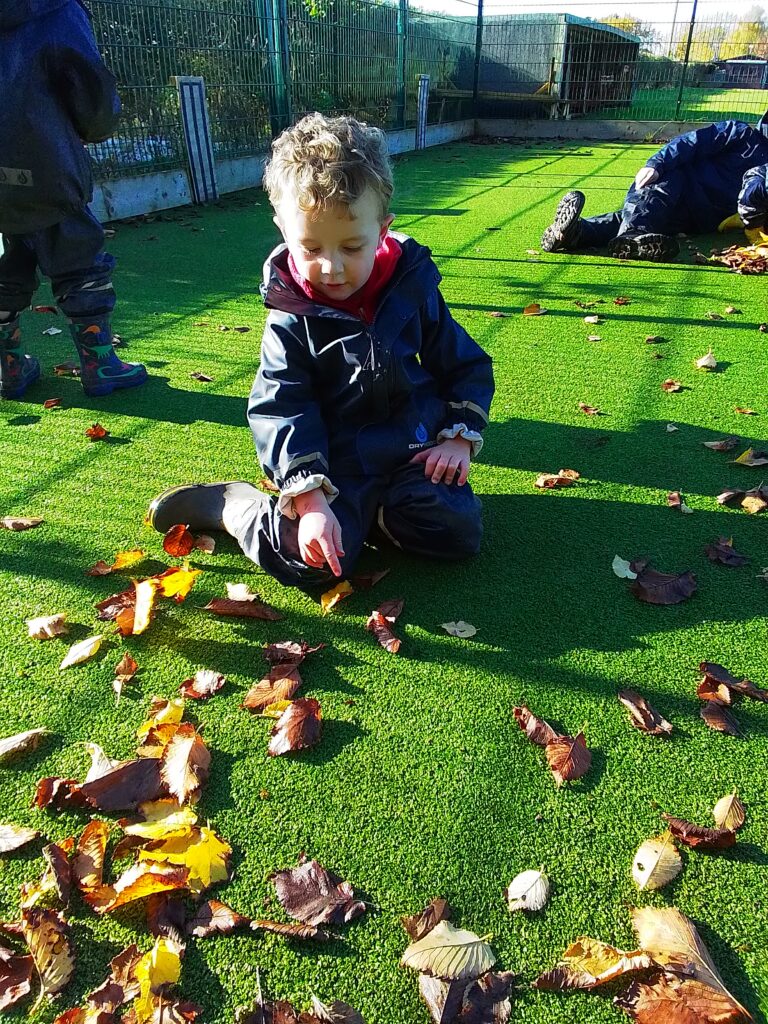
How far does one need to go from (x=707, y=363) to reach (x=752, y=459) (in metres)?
1.25

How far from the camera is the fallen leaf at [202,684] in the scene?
208cm

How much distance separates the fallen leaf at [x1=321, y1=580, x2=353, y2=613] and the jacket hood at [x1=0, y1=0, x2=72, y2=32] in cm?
262

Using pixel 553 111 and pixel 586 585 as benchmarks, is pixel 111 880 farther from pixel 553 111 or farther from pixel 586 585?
pixel 553 111

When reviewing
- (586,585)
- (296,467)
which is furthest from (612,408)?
(296,467)

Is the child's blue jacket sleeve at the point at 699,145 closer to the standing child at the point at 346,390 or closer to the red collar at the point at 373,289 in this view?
the standing child at the point at 346,390

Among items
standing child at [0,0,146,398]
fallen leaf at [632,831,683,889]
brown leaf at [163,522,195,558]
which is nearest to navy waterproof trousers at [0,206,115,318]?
standing child at [0,0,146,398]

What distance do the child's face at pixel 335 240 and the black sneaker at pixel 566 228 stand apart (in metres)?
4.82

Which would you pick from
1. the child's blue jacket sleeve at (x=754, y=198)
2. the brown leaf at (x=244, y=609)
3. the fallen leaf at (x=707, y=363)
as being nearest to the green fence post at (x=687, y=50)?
the child's blue jacket sleeve at (x=754, y=198)

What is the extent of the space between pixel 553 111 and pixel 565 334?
1639 centimetres

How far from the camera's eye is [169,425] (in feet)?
12.1

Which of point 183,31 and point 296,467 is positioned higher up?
point 183,31

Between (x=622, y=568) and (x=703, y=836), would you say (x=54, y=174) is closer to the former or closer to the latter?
(x=622, y=568)

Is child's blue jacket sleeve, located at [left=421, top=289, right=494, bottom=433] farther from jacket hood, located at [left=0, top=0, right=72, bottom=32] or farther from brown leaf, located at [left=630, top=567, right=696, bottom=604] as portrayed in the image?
jacket hood, located at [left=0, top=0, right=72, bottom=32]

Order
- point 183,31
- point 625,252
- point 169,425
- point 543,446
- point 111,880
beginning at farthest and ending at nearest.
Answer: point 183,31 < point 625,252 < point 169,425 < point 543,446 < point 111,880
